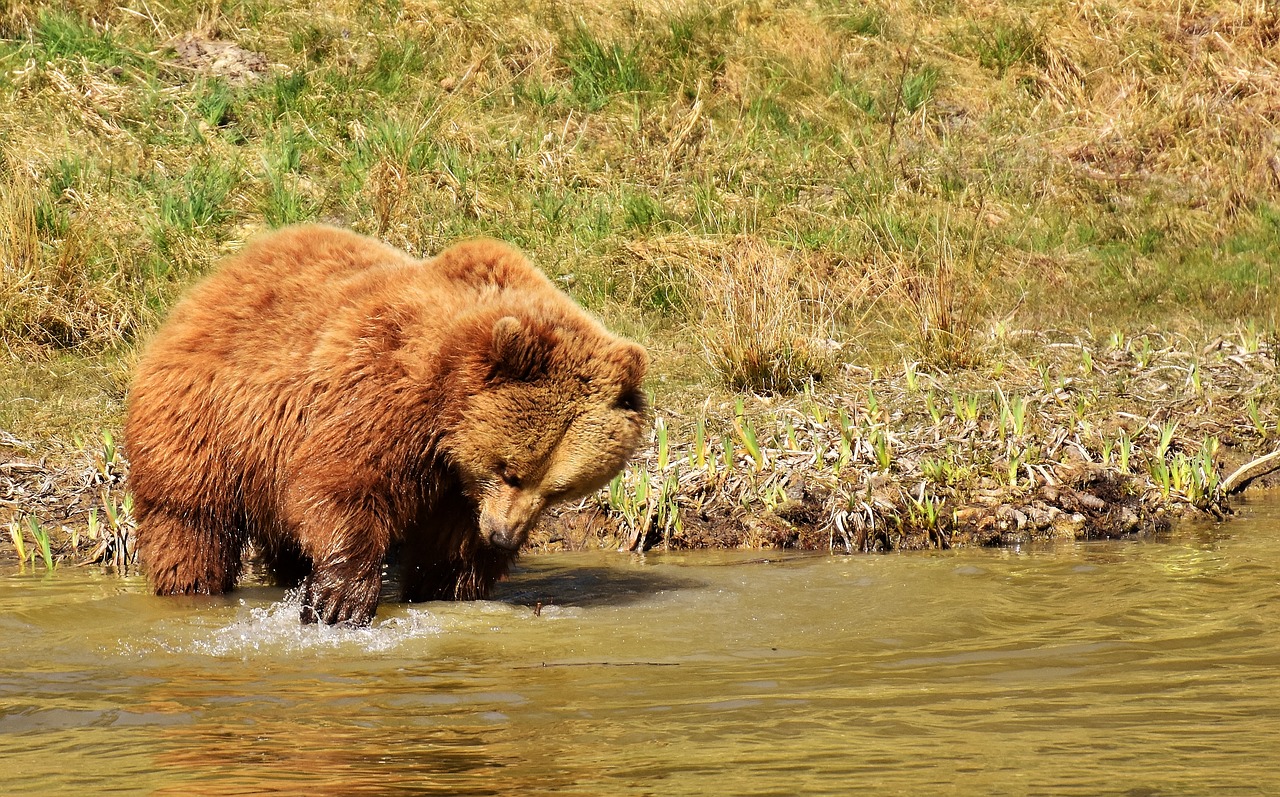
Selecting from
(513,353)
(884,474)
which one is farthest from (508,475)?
(884,474)

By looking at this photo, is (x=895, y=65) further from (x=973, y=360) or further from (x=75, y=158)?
(x=75, y=158)

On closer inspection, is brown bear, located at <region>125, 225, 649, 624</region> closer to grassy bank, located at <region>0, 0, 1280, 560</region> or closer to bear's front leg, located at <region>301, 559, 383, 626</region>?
bear's front leg, located at <region>301, 559, 383, 626</region>

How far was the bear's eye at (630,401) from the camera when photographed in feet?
17.4

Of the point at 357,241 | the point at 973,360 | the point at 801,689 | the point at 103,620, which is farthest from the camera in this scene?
the point at 973,360

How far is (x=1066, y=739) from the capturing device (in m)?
3.79

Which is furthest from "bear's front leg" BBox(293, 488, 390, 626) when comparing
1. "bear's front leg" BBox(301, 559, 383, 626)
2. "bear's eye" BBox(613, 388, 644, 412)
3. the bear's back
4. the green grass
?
the green grass

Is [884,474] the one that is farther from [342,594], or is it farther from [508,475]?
[342,594]

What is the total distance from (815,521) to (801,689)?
3.04m

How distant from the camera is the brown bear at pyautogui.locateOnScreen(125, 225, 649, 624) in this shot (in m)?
5.16

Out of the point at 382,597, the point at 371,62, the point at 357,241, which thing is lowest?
the point at 382,597

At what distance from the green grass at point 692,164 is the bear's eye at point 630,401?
12.6 feet

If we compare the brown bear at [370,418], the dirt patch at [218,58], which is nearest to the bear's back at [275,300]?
the brown bear at [370,418]

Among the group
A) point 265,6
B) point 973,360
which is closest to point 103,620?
point 973,360

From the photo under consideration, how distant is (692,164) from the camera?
503 inches
